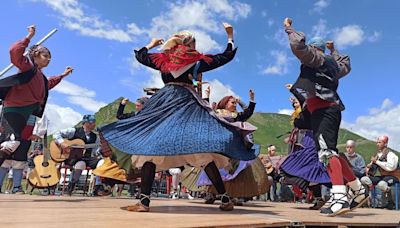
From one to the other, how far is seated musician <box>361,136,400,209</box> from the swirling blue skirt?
17.0ft

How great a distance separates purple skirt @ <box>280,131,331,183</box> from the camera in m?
4.61

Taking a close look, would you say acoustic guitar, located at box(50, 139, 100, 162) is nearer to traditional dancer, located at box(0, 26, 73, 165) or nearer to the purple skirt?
traditional dancer, located at box(0, 26, 73, 165)

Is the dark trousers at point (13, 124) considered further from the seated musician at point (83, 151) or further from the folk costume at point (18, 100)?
the seated musician at point (83, 151)

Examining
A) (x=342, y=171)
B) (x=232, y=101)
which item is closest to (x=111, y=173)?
(x=232, y=101)

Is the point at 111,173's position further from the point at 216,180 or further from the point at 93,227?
the point at 93,227

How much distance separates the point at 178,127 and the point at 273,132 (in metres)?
139

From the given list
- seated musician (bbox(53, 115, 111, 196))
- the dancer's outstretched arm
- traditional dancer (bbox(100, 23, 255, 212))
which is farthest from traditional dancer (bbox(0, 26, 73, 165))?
the dancer's outstretched arm

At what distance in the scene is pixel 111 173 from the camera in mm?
5715

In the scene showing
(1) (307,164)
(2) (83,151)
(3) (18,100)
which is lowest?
(1) (307,164)

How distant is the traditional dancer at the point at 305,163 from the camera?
4609 mm

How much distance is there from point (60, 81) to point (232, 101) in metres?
2.29

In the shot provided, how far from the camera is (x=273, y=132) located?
13888 centimetres

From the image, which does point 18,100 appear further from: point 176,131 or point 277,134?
point 277,134

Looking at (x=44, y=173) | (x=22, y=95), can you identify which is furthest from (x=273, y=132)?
(x=22, y=95)
